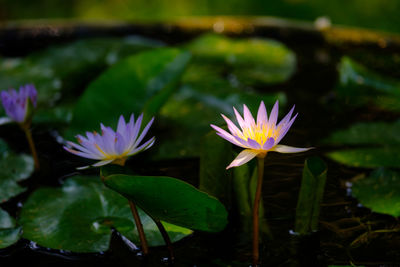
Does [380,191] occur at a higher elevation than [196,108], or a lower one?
lower

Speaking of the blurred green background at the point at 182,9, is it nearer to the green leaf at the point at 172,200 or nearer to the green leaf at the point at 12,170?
the green leaf at the point at 12,170

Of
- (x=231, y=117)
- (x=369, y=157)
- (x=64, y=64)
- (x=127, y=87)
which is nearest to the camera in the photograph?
(x=369, y=157)

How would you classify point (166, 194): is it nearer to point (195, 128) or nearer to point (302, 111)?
point (195, 128)

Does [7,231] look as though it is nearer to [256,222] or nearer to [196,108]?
[256,222]

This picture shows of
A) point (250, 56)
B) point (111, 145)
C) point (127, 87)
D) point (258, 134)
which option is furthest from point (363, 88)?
point (111, 145)

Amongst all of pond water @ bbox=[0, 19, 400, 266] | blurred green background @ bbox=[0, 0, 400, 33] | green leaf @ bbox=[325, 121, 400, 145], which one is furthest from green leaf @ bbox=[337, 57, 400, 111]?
blurred green background @ bbox=[0, 0, 400, 33]

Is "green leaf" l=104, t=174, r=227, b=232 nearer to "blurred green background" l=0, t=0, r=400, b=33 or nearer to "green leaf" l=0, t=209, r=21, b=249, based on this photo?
"green leaf" l=0, t=209, r=21, b=249

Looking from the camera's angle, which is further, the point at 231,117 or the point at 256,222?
the point at 231,117
